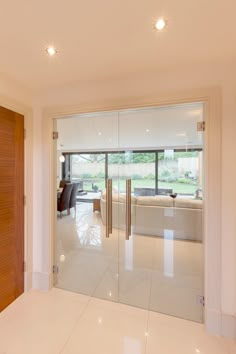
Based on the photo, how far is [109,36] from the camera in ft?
4.44

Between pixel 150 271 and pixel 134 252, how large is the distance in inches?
21.5

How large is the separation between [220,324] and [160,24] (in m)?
2.41

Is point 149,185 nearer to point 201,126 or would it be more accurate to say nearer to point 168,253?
point 168,253

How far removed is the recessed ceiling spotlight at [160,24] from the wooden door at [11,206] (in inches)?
60.7

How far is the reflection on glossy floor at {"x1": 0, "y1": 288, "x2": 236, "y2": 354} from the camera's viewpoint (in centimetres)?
150

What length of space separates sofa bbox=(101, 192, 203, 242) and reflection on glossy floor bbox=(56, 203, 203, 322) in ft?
0.48

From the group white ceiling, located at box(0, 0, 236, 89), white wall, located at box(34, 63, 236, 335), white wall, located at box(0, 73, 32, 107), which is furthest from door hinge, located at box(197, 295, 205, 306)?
white wall, located at box(0, 73, 32, 107)

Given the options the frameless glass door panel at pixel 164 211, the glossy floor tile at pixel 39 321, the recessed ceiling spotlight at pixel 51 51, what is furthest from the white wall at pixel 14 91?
the glossy floor tile at pixel 39 321

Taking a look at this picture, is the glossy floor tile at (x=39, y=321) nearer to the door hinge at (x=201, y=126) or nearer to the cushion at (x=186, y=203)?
the cushion at (x=186, y=203)

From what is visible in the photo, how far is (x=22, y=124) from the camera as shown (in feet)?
6.82

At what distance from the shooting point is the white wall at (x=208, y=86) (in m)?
1.65

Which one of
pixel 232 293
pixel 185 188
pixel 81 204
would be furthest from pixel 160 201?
pixel 232 293

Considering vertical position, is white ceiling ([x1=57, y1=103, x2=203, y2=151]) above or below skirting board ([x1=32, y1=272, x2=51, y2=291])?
above

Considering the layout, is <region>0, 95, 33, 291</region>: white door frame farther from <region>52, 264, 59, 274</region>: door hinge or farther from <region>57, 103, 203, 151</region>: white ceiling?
<region>57, 103, 203, 151</region>: white ceiling
